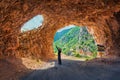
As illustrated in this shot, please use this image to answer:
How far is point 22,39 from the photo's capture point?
577 inches

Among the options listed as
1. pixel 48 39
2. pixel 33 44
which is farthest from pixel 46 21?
pixel 48 39

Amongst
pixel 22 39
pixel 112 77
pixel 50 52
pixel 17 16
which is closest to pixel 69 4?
pixel 17 16

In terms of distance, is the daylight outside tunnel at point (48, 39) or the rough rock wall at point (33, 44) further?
the rough rock wall at point (33, 44)

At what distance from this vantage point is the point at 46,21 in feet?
50.6

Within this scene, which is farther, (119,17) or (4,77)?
(119,17)

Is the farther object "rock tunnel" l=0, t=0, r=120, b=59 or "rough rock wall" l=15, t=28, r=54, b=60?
"rough rock wall" l=15, t=28, r=54, b=60

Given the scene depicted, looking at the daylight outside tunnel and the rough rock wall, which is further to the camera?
the rough rock wall

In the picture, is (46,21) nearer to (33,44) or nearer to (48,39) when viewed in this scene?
(33,44)

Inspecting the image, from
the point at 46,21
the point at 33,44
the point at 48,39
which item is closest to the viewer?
the point at 46,21

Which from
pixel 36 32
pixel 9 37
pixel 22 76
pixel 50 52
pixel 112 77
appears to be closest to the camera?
pixel 112 77

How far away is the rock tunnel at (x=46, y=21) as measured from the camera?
845cm

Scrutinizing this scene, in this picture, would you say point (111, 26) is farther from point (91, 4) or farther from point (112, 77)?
point (112, 77)

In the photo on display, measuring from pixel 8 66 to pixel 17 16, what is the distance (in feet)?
7.38

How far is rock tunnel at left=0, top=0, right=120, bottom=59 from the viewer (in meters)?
8.45
